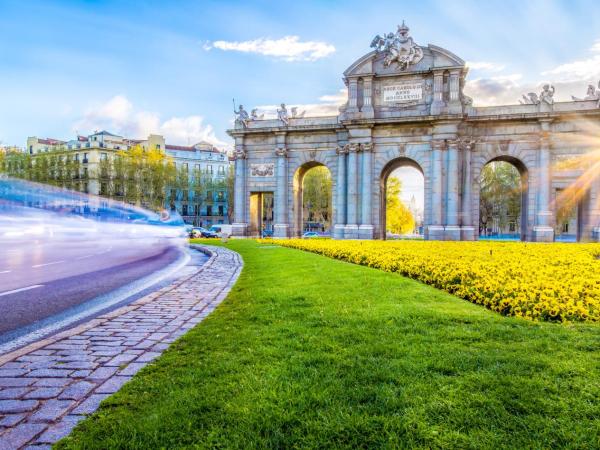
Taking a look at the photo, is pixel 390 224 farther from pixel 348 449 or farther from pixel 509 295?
pixel 348 449

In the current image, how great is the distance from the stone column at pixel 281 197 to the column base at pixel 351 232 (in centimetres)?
528

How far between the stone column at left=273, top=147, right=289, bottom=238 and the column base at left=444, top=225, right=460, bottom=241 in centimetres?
1257

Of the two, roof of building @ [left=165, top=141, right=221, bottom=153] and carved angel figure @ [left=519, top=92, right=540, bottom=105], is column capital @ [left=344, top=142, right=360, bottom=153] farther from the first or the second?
roof of building @ [left=165, top=141, right=221, bottom=153]

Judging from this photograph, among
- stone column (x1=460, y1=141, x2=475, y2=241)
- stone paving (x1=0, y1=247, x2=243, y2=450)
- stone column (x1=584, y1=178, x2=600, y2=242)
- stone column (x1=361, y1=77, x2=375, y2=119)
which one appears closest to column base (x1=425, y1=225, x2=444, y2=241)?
stone column (x1=460, y1=141, x2=475, y2=241)

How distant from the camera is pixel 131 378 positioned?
193 inches

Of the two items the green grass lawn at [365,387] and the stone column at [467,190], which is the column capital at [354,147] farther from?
the green grass lawn at [365,387]

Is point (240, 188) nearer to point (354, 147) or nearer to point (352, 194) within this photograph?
point (352, 194)

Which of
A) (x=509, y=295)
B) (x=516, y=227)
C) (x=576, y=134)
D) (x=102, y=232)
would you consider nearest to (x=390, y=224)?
(x=516, y=227)

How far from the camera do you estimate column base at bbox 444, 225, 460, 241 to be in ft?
112

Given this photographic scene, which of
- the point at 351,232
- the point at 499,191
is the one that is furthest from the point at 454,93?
the point at 499,191

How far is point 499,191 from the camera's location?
7012cm

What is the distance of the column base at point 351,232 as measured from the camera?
35.9 meters

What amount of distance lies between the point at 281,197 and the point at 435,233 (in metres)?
12.7

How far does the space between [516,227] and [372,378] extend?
9015 cm
